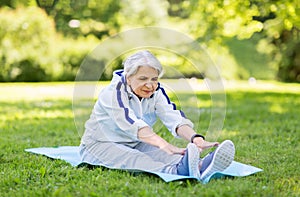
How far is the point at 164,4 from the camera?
18.0 m

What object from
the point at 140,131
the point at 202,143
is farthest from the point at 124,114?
the point at 202,143

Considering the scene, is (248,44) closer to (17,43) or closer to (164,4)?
(164,4)

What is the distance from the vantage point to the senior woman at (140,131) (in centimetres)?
321

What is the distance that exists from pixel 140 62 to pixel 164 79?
63 cm

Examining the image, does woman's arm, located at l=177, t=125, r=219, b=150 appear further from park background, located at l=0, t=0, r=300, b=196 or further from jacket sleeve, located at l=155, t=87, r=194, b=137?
park background, located at l=0, t=0, r=300, b=196

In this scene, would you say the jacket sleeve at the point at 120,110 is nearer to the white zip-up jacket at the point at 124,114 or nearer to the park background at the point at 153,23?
the white zip-up jacket at the point at 124,114

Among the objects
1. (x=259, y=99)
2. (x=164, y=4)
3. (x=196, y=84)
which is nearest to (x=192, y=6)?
(x=259, y=99)

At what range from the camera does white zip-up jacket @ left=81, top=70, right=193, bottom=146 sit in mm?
3354

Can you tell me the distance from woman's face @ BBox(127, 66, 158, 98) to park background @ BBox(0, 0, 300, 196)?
0.49m

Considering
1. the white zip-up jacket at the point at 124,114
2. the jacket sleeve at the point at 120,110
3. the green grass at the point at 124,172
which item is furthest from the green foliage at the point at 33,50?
the jacket sleeve at the point at 120,110

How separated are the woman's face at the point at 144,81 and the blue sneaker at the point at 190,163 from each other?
49 cm

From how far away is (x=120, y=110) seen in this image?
3367 mm

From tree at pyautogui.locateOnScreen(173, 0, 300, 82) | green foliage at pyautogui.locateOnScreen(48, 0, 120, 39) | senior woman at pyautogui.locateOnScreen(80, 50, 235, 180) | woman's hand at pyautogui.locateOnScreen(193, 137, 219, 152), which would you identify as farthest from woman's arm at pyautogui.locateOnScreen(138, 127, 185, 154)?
green foliage at pyautogui.locateOnScreen(48, 0, 120, 39)

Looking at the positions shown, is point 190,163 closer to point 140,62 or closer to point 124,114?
point 124,114
